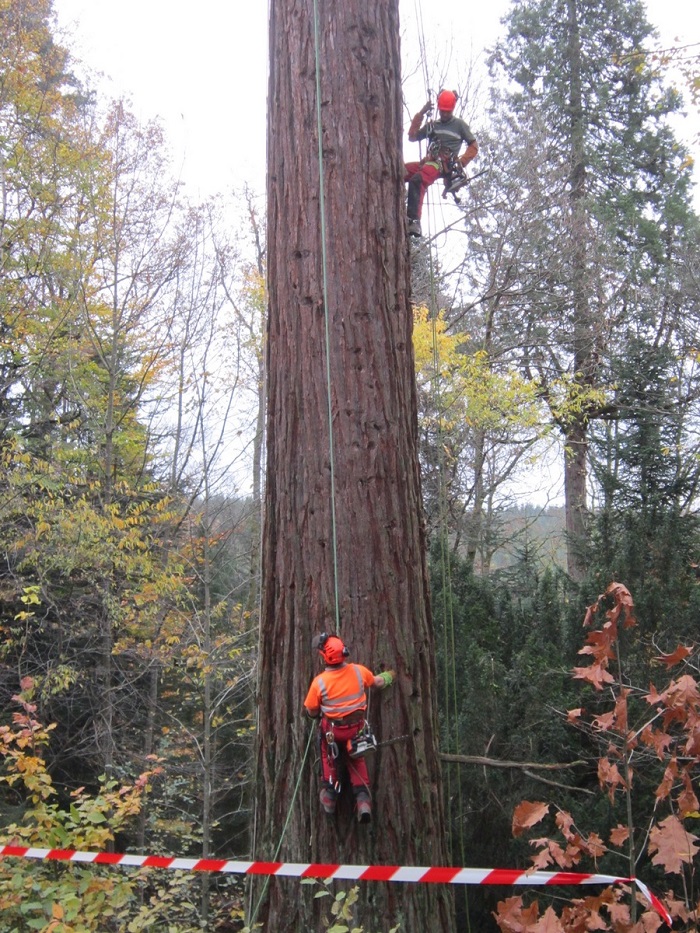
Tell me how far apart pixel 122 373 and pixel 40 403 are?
6.21ft

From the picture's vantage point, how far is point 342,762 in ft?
10.3

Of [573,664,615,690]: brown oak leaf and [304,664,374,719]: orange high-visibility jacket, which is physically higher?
[573,664,615,690]: brown oak leaf

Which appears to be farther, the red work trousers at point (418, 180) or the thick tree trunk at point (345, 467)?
the red work trousers at point (418, 180)

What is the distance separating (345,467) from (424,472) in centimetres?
1311

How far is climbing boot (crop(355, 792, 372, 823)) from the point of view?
310cm

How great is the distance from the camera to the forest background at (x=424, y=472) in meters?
8.38

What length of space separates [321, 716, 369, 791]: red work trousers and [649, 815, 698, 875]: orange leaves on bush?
107cm

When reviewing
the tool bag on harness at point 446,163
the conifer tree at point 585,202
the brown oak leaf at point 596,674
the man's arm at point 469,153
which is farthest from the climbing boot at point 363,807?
the conifer tree at point 585,202

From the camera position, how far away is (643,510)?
31.5 feet

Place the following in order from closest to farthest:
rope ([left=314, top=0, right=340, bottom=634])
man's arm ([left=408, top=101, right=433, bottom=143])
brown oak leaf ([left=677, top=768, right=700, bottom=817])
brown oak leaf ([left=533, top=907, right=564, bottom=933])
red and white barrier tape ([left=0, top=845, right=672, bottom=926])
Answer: brown oak leaf ([left=533, top=907, right=564, bottom=933]) < brown oak leaf ([left=677, top=768, right=700, bottom=817]) < red and white barrier tape ([left=0, top=845, right=672, bottom=926]) < rope ([left=314, top=0, right=340, bottom=634]) < man's arm ([left=408, top=101, right=433, bottom=143])

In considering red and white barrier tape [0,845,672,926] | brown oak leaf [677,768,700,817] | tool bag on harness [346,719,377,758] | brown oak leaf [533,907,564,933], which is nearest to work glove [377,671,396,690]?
tool bag on harness [346,719,377,758]

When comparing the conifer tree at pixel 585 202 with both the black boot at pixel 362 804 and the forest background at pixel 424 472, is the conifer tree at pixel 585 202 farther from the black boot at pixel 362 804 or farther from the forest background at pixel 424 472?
the black boot at pixel 362 804

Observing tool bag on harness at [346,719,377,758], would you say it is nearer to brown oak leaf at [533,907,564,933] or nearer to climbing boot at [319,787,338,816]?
climbing boot at [319,787,338,816]

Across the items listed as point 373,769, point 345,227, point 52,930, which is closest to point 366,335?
point 345,227
